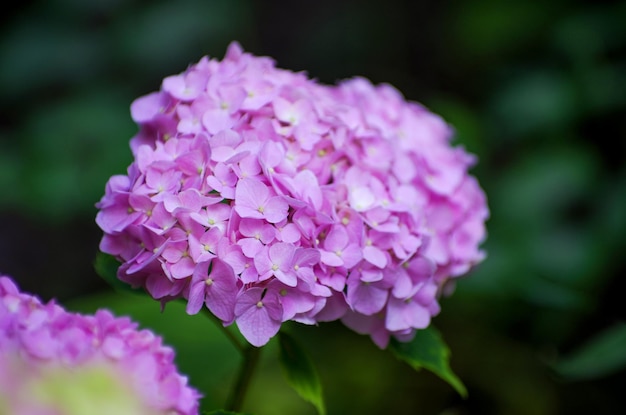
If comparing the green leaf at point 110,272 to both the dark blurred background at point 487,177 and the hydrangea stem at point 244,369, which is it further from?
the dark blurred background at point 487,177

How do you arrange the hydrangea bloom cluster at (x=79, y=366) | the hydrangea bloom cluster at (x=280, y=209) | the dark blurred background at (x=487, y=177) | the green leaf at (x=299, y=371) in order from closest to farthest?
the hydrangea bloom cluster at (x=79, y=366)
the hydrangea bloom cluster at (x=280, y=209)
the green leaf at (x=299, y=371)
the dark blurred background at (x=487, y=177)

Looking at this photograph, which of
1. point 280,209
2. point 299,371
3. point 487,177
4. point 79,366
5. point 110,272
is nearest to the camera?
point 79,366

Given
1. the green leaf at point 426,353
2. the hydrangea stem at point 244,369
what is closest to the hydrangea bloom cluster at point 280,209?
the green leaf at point 426,353

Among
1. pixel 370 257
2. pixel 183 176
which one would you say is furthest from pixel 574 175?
pixel 183 176

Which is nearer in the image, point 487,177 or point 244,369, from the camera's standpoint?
point 244,369

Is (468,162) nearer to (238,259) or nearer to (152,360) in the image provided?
(238,259)

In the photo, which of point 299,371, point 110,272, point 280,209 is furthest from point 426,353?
point 110,272

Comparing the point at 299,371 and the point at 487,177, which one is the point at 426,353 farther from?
the point at 487,177
